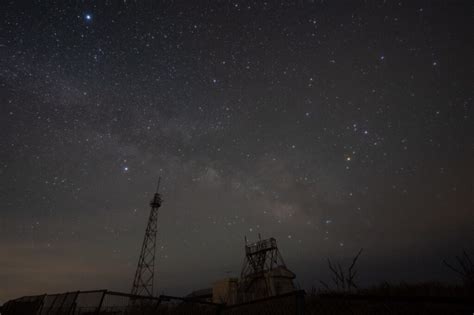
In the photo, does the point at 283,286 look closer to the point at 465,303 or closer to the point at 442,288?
the point at 442,288

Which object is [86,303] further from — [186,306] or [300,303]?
[300,303]

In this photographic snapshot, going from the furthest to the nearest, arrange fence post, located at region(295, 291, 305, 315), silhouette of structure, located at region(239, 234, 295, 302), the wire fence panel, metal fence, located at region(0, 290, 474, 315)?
silhouette of structure, located at region(239, 234, 295, 302) → the wire fence panel → metal fence, located at region(0, 290, 474, 315) → fence post, located at region(295, 291, 305, 315)

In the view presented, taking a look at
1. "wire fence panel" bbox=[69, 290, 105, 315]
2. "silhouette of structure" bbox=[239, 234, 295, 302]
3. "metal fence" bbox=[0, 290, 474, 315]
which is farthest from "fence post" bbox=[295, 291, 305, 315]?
"silhouette of structure" bbox=[239, 234, 295, 302]

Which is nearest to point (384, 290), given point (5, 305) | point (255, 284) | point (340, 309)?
point (340, 309)

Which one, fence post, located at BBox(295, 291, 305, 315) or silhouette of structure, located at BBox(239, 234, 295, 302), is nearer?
fence post, located at BBox(295, 291, 305, 315)

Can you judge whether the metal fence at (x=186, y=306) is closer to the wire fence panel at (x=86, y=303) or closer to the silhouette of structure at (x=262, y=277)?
the wire fence panel at (x=86, y=303)

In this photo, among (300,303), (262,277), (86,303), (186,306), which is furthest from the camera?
(262,277)

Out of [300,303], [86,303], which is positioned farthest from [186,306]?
[300,303]

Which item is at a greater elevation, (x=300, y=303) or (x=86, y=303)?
(x=86, y=303)

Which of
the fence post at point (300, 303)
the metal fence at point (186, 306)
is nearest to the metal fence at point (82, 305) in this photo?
the metal fence at point (186, 306)

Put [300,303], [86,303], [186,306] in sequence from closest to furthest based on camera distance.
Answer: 1. [300,303]
2. [86,303]
3. [186,306]

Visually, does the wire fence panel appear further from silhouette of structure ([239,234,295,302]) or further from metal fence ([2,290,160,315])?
silhouette of structure ([239,234,295,302])

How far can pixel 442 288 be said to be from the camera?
1262 centimetres

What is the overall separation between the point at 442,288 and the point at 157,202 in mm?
34248
